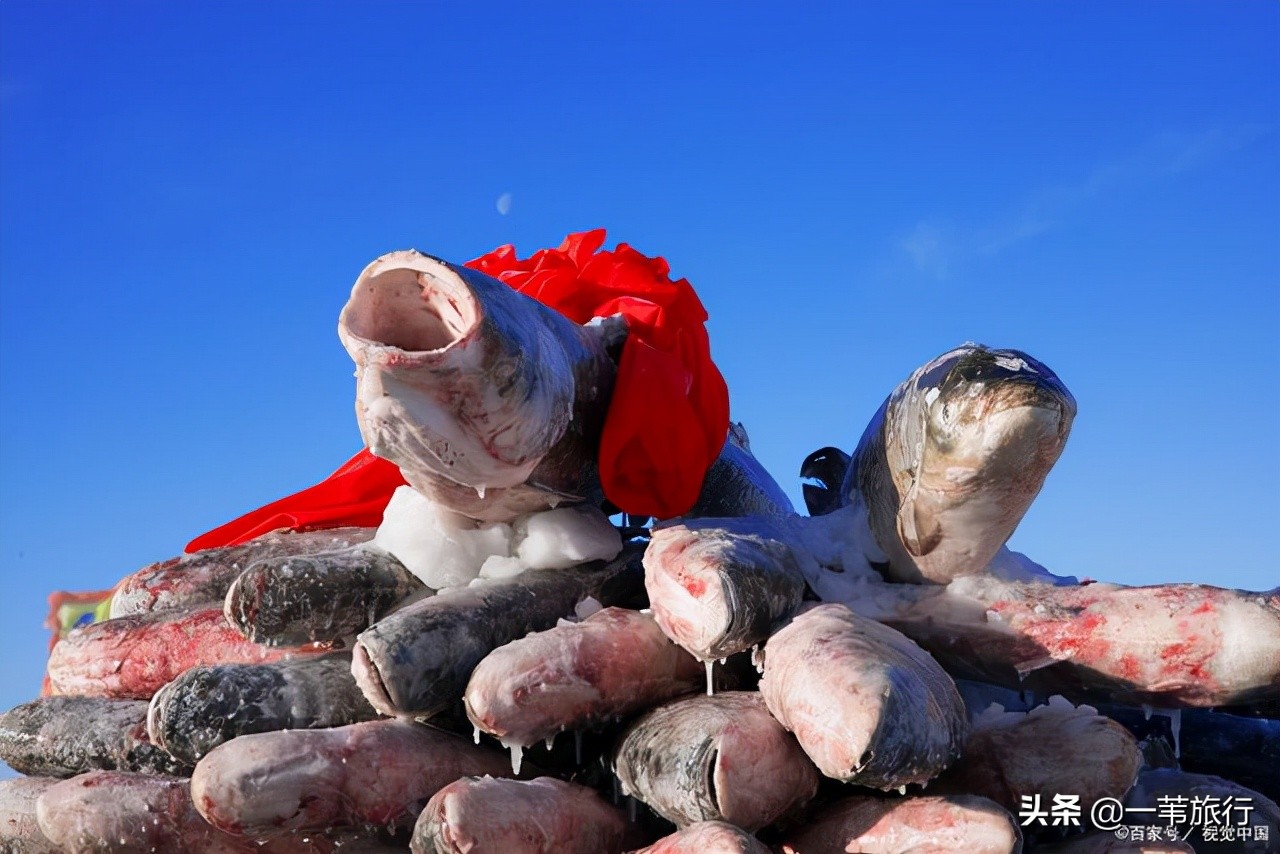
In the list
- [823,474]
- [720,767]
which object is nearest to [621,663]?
[720,767]

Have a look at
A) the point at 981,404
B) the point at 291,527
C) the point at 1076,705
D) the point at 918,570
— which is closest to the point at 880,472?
the point at 918,570

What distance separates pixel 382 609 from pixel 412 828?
63cm

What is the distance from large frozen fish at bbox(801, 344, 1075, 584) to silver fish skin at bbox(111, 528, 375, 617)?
5.19 feet

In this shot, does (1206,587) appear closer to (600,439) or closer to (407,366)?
(600,439)

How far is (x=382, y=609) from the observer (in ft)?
9.81

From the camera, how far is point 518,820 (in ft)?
7.50

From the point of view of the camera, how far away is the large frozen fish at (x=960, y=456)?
2.55m

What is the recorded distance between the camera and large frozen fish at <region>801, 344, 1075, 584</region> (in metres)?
2.55

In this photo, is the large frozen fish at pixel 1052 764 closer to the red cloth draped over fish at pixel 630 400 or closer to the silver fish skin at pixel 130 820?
the red cloth draped over fish at pixel 630 400

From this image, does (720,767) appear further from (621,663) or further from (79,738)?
(79,738)

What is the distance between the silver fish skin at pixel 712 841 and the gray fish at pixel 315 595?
110 cm

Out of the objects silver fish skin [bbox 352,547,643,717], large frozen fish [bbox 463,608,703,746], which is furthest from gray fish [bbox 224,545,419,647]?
large frozen fish [bbox 463,608,703,746]

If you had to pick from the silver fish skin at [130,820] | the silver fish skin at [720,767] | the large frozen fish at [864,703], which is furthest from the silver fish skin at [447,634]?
the large frozen fish at [864,703]

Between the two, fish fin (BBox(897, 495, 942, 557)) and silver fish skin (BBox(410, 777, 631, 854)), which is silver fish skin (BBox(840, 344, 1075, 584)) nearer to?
fish fin (BBox(897, 495, 942, 557))
